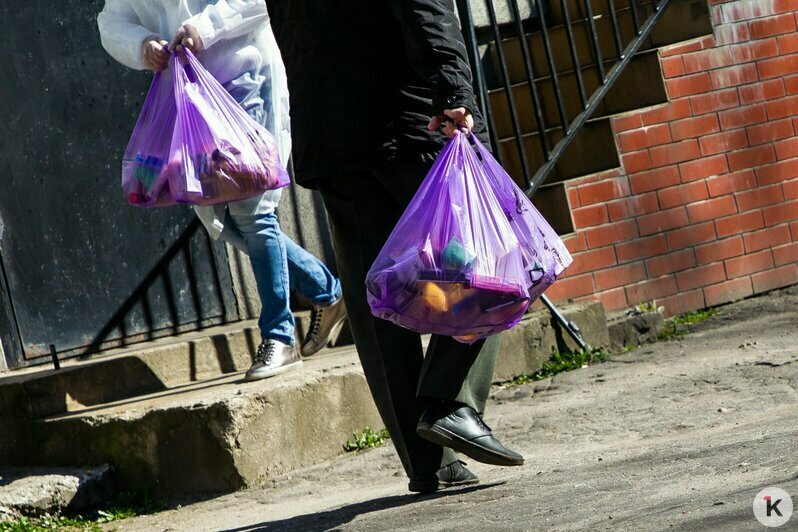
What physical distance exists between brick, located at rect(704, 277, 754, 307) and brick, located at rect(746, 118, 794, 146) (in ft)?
2.31

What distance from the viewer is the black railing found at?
5.43 metres

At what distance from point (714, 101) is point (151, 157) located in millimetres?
3074

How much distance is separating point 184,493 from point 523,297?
1832 mm

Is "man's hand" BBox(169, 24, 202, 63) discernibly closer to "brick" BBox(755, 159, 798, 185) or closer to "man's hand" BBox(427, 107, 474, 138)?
Answer: "man's hand" BBox(427, 107, 474, 138)

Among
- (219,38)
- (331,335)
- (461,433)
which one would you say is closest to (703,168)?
(331,335)

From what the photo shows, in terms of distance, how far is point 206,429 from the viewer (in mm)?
4285

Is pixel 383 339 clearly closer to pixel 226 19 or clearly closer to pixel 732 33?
pixel 226 19

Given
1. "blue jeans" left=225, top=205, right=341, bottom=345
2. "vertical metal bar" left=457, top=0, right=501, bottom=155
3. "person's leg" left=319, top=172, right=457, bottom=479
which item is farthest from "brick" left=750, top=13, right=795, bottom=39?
"person's leg" left=319, top=172, right=457, bottom=479

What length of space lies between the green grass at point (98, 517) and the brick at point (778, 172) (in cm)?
346

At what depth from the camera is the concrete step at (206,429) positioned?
169 inches

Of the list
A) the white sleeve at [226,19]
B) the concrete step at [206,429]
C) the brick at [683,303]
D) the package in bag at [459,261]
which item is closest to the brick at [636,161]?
the brick at [683,303]

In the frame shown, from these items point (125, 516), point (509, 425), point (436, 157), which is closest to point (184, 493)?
point (125, 516)

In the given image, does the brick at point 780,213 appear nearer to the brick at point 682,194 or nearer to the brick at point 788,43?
the brick at point 682,194

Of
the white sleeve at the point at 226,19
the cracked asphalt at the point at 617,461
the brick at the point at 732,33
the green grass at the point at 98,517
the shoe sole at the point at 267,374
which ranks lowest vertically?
the cracked asphalt at the point at 617,461
